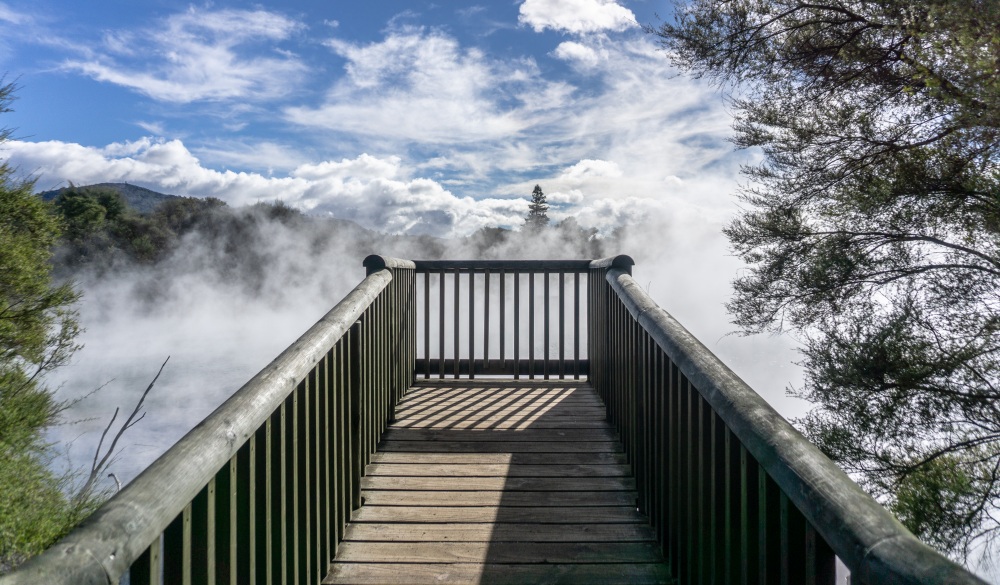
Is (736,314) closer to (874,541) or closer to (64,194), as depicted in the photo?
(874,541)

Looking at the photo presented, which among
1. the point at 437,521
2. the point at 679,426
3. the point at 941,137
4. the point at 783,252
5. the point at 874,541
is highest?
the point at 941,137

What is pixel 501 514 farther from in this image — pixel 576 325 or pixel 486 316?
pixel 576 325

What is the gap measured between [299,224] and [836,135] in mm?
42194

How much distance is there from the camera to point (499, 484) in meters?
3.02

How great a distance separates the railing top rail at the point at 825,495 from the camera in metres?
0.77

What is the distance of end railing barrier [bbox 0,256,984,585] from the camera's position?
2.94 ft

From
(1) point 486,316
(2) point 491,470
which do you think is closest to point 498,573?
(2) point 491,470

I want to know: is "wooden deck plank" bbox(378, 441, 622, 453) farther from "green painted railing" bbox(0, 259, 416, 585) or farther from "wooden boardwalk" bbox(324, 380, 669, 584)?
"green painted railing" bbox(0, 259, 416, 585)

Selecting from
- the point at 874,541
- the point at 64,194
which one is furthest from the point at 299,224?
the point at 874,541

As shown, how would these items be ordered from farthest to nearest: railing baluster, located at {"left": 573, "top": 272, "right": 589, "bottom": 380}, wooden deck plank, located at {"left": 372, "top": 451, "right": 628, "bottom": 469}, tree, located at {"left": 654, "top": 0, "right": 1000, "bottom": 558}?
tree, located at {"left": 654, "top": 0, "right": 1000, "bottom": 558} < railing baluster, located at {"left": 573, "top": 272, "right": 589, "bottom": 380} < wooden deck plank, located at {"left": 372, "top": 451, "right": 628, "bottom": 469}

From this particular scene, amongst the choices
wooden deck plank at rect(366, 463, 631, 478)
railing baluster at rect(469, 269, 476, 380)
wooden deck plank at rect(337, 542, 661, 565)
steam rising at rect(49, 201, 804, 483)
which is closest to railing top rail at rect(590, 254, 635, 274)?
wooden deck plank at rect(366, 463, 631, 478)

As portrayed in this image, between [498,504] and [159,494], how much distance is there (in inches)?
77.2

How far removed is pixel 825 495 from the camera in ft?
3.25

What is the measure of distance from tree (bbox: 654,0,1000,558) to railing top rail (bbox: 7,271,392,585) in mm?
5662
